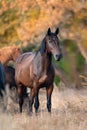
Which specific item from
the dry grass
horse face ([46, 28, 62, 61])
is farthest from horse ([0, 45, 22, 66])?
horse face ([46, 28, 62, 61])

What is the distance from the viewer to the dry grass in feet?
29.2

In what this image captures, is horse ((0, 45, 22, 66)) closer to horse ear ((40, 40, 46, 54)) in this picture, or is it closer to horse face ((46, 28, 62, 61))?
horse ear ((40, 40, 46, 54))

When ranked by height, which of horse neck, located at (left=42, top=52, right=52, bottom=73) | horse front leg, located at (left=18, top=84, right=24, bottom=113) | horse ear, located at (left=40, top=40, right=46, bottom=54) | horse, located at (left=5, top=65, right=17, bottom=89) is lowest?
horse front leg, located at (left=18, top=84, right=24, bottom=113)

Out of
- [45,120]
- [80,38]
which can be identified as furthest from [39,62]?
[80,38]

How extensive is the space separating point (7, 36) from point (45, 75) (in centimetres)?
1083

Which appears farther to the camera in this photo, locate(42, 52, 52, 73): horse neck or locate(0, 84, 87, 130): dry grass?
locate(42, 52, 52, 73): horse neck

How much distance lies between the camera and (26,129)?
8664mm

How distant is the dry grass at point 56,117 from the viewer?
8.89 metres

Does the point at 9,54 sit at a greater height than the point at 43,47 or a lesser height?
lesser

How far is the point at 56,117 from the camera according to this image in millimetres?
10492

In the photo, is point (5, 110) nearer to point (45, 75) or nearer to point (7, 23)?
point (45, 75)

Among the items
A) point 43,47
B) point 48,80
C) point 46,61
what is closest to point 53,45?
point 43,47

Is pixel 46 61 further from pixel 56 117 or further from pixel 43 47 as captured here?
pixel 56 117

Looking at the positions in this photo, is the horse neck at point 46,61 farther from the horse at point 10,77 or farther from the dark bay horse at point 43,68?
the horse at point 10,77
